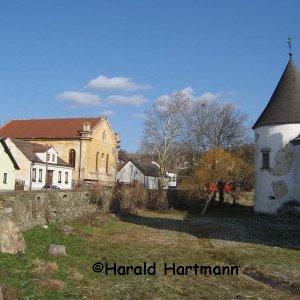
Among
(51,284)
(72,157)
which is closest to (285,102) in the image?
(51,284)

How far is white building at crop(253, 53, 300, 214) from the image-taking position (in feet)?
106

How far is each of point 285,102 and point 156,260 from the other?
2143 cm

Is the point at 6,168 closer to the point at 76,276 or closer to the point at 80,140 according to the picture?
the point at 80,140

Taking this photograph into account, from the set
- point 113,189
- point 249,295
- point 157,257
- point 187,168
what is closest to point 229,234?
point 157,257

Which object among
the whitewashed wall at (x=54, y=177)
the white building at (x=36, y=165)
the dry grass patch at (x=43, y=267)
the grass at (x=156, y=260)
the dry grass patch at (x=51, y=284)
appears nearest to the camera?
the dry grass patch at (x=51, y=284)

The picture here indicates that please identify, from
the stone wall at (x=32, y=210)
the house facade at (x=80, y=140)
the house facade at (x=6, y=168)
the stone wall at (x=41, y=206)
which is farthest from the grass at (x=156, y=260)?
the house facade at (x=80, y=140)

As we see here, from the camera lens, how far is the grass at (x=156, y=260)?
11.5m

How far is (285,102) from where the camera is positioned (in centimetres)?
3334

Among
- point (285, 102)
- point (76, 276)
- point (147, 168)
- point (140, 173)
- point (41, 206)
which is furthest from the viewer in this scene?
point (147, 168)

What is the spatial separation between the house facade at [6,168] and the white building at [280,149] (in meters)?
22.6

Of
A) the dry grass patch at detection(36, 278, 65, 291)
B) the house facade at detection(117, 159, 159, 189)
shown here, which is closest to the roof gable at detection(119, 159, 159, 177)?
the house facade at detection(117, 159, 159, 189)

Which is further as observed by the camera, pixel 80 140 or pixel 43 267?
pixel 80 140

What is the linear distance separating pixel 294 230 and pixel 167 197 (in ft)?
64.8

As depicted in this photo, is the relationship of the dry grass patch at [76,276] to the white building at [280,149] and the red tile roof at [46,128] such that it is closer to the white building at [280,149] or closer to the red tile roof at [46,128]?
the white building at [280,149]
